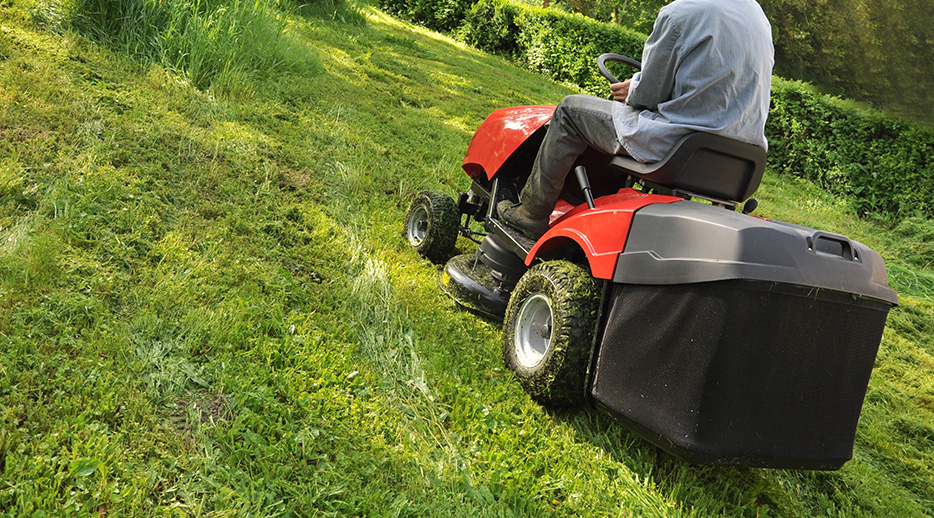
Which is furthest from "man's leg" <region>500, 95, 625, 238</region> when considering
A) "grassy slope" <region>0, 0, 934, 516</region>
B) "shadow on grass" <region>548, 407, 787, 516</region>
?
"shadow on grass" <region>548, 407, 787, 516</region>

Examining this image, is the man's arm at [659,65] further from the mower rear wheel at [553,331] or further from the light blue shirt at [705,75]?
the mower rear wheel at [553,331]

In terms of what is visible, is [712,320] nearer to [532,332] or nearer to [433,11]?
[532,332]

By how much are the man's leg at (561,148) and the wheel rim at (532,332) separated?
467mm

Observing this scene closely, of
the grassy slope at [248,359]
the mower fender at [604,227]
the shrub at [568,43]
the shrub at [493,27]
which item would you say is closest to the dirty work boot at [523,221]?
the mower fender at [604,227]

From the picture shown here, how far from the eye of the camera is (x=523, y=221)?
131 inches

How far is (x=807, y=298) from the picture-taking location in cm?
214

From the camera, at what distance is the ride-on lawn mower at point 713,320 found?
83.4 inches

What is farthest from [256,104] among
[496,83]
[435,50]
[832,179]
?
[832,179]

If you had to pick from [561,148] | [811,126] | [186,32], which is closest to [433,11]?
[811,126]

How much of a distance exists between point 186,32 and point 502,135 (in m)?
2.61

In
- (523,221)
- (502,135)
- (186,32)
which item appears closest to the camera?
(523,221)

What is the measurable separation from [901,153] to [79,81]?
10.2 meters

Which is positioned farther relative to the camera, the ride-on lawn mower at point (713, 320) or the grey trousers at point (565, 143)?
the grey trousers at point (565, 143)

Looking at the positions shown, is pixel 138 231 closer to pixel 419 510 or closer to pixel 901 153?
pixel 419 510
